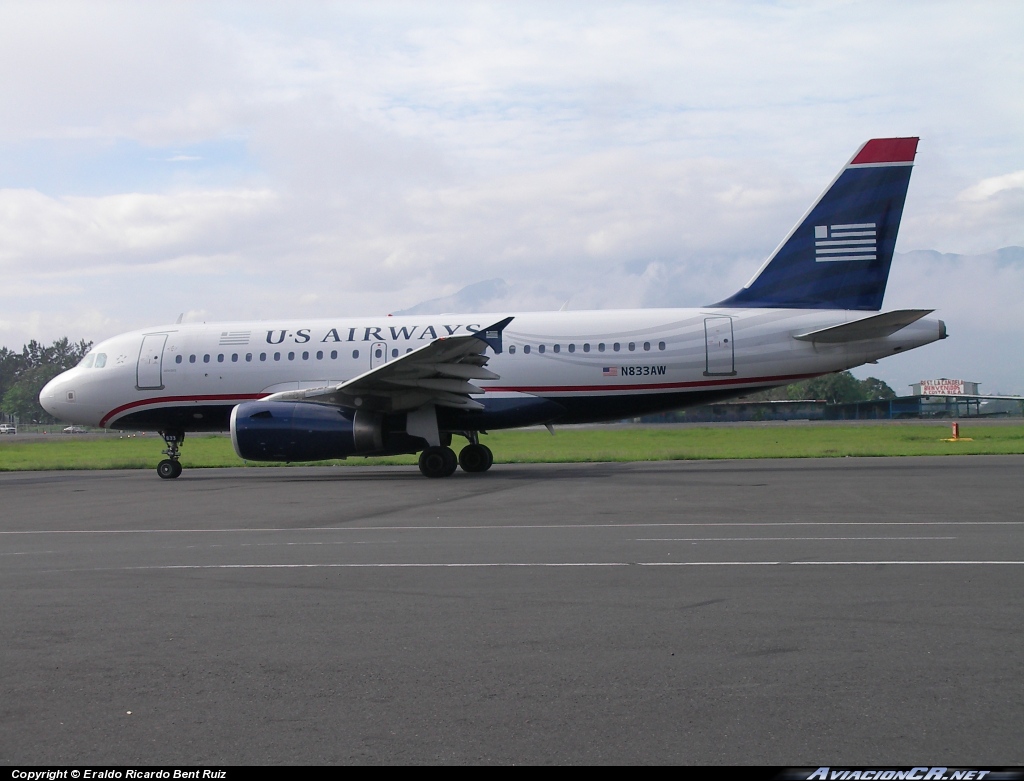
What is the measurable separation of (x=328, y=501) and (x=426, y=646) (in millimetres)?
9625

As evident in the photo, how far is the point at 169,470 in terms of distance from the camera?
21562 mm

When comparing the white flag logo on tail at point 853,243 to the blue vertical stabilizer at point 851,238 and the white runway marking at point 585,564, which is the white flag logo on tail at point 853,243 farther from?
the white runway marking at point 585,564

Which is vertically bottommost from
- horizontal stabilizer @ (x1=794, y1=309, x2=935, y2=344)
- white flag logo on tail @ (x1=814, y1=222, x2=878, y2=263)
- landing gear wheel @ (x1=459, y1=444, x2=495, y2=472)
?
landing gear wheel @ (x1=459, y1=444, x2=495, y2=472)

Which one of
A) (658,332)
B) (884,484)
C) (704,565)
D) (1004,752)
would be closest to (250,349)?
(658,332)

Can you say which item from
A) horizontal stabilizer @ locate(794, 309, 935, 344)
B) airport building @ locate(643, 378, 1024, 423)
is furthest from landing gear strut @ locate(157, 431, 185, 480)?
airport building @ locate(643, 378, 1024, 423)

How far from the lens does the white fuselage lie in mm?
19906

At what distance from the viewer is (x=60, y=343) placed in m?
130

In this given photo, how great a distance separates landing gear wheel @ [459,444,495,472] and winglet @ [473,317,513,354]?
246cm

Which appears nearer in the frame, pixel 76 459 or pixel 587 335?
pixel 587 335

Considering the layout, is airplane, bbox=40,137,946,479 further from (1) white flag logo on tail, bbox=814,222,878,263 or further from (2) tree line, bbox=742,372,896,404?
(2) tree line, bbox=742,372,896,404

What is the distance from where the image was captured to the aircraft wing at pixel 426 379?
1802cm

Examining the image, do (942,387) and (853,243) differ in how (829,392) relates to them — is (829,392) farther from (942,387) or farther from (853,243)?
(853,243)

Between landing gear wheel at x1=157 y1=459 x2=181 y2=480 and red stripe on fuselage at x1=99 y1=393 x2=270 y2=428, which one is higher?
red stripe on fuselage at x1=99 y1=393 x2=270 y2=428

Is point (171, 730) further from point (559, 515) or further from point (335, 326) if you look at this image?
point (335, 326)
